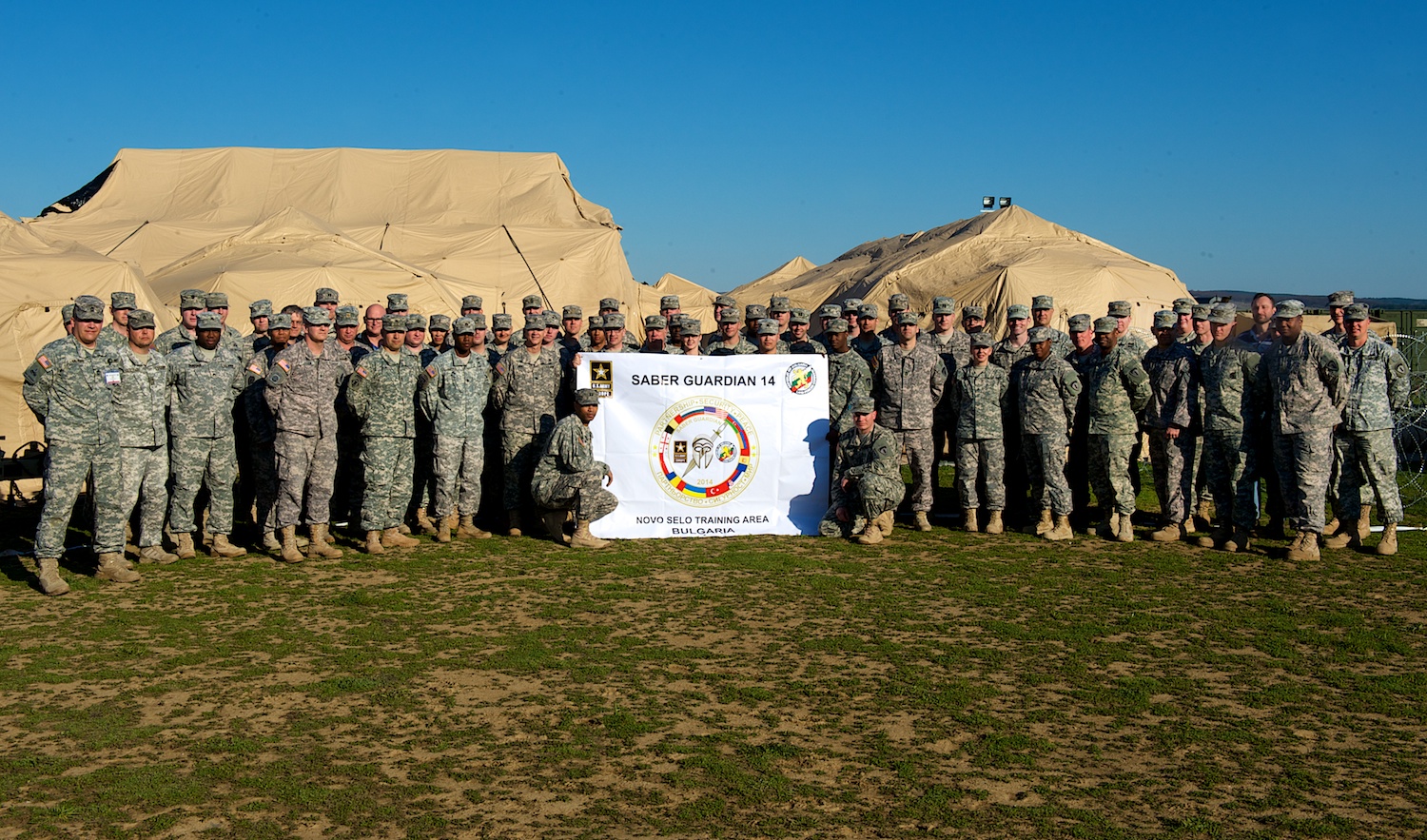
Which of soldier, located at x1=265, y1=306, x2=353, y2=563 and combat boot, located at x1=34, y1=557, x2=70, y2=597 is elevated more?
soldier, located at x1=265, y1=306, x2=353, y2=563

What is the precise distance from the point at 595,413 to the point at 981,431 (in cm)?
326

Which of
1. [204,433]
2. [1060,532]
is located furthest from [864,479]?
[204,433]

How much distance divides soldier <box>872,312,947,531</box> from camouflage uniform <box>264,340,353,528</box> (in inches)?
181

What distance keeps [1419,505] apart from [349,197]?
71.1ft

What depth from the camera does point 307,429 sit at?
28.0ft

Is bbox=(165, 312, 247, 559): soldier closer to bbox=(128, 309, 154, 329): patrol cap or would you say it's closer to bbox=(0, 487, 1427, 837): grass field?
bbox=(128, 309, 154, 329): patrol cap

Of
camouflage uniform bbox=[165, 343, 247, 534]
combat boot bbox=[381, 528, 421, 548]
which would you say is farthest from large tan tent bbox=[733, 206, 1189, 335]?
camouflage uniform bbox=[165, 343, 247, 534]

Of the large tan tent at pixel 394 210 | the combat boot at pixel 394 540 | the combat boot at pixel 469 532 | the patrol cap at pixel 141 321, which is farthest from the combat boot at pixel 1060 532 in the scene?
the large tan tent at pixel 394 210

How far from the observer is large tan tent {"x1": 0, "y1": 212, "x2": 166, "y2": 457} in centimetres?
1222

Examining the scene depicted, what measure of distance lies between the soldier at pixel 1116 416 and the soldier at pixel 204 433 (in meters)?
6.92

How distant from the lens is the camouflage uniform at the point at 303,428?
8.48 m

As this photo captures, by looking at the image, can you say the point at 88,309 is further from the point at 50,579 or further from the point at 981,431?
the point at 981,431

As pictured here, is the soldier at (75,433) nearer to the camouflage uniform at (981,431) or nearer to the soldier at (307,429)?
the soldier at (307,429)

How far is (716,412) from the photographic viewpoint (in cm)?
955
